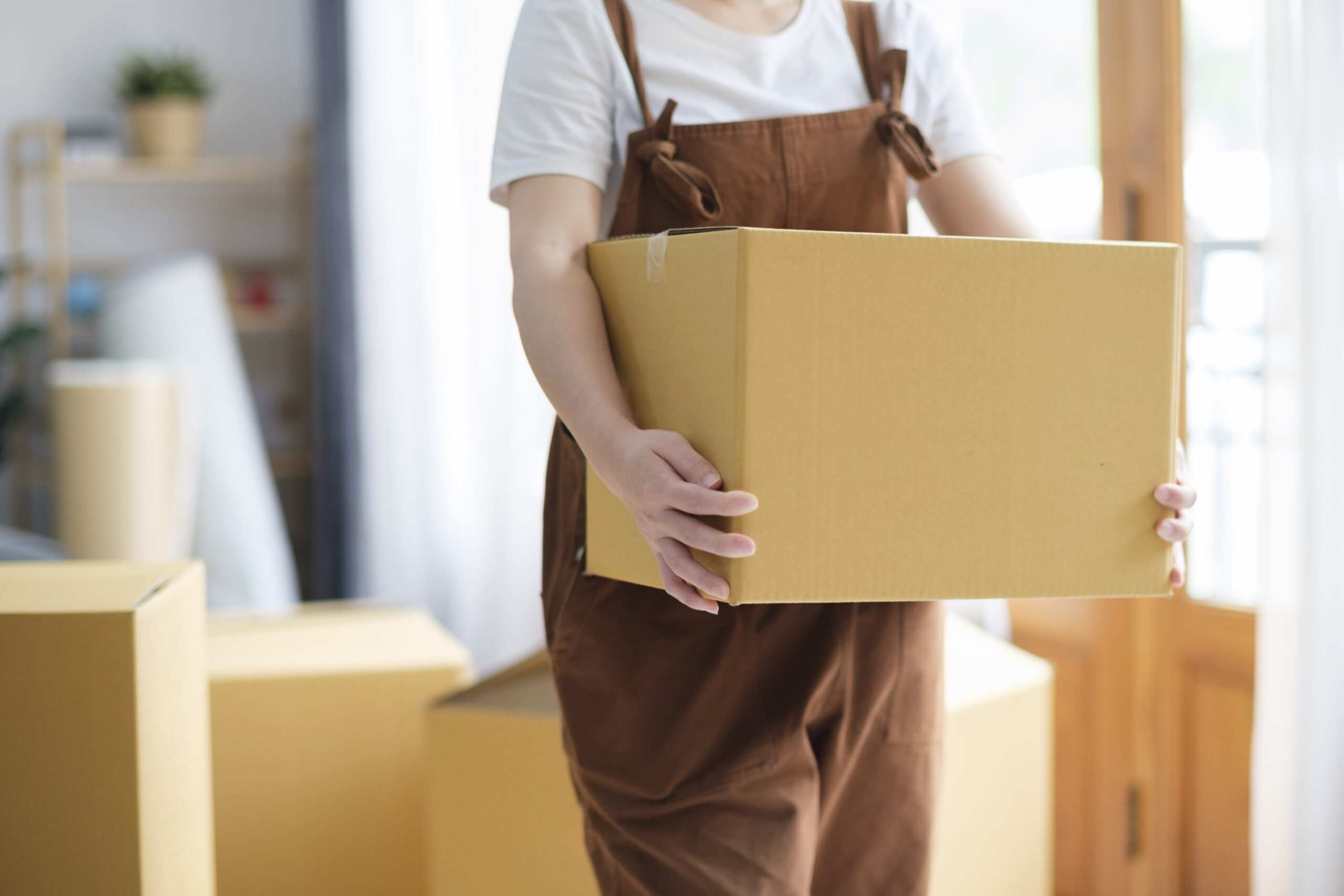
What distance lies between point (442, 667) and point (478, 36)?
4.71 ft

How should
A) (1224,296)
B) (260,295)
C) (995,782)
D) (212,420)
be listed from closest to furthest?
(995,782)
(1224,296)
(212,420)
(260,295)

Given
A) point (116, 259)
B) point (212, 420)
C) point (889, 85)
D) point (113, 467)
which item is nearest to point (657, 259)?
point (889, 85)

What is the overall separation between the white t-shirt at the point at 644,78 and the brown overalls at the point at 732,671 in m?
0.02

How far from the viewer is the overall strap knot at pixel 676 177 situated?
81 cm

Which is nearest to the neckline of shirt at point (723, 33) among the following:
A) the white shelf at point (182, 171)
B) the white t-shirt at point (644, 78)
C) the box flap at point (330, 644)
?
the white t-shirt at point (644, 78)

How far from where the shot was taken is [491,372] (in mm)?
2535

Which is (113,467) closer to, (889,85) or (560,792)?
(560,792)

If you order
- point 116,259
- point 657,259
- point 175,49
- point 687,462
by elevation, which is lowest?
point 687,462

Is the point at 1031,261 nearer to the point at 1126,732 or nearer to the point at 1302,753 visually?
the point at 1302,753

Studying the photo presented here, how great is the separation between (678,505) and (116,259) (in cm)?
373

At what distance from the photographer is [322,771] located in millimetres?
1639

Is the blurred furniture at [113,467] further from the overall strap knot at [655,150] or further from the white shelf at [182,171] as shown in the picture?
the overall strap knot at [655,150]

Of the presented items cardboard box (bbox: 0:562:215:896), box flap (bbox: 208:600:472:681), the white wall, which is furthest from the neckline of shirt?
the white wall

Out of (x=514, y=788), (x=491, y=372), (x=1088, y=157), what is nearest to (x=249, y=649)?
(x=514, y=788)
